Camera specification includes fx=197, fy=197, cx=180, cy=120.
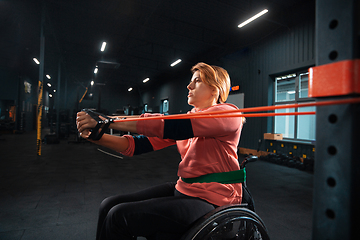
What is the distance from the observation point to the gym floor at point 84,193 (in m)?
1.87

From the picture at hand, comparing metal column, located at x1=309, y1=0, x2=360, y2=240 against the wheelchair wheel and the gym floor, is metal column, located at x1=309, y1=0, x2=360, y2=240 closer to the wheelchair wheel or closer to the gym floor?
the wheelchair wheel

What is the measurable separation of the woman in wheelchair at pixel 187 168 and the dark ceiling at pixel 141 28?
4968 millimetres

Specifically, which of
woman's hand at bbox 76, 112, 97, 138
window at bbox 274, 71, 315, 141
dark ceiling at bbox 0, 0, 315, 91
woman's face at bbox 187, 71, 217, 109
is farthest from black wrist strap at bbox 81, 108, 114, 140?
window at bbox 274, 71, 315, 141

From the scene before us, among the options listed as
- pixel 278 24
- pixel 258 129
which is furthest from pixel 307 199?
pixel 278 24

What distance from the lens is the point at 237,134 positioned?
0.97 meters

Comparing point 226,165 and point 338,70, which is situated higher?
point 338,70

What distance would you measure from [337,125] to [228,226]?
66cm

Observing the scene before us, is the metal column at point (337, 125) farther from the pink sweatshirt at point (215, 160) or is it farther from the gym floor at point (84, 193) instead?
the gym floor at point (84, 193)

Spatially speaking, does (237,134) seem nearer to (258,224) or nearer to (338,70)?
(258,224)

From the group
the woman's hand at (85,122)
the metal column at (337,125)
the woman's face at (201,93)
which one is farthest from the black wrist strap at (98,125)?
the metal column at (337,125)

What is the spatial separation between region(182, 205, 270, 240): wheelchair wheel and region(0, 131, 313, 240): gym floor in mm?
1121

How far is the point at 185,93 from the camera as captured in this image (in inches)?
416

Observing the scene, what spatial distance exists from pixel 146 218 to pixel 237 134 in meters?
0.56

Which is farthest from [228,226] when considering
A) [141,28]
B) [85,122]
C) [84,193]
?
[141,28]
